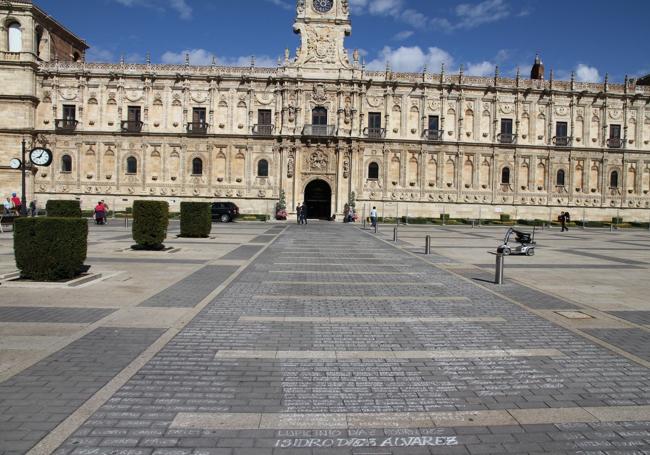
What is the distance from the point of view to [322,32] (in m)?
45.9

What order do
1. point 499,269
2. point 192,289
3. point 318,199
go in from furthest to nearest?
point 318,199
point 499,269
point 192,289

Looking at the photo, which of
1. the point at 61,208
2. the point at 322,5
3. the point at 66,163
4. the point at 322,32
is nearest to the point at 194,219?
the point at 61,208

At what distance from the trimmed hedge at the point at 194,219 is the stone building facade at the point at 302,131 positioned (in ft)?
77.6

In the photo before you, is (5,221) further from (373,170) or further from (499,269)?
(373,170)

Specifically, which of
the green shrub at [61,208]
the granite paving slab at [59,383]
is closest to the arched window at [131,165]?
the green shrub at [61,208]

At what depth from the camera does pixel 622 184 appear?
48.9 meters

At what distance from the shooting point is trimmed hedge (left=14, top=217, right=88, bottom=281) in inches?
412

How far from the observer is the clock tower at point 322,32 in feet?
150

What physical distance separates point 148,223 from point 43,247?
6458 millimetres

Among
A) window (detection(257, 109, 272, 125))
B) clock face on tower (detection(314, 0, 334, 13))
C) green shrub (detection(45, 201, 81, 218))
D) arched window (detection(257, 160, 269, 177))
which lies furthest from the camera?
arched window (detection(257, 160, 269, 177))

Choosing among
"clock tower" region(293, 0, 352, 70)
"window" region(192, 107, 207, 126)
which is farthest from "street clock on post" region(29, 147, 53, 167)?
"clock tower" region(293, 0, 352, 70)

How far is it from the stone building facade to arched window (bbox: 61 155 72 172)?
10cm

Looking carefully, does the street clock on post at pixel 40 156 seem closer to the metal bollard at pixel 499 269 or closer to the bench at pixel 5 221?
the bench at pixel 5 221

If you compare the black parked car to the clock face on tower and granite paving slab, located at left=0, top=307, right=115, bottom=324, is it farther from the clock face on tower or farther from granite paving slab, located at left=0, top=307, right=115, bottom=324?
granite paving slab, located at left=0, top=307, right=115, bottom=324
